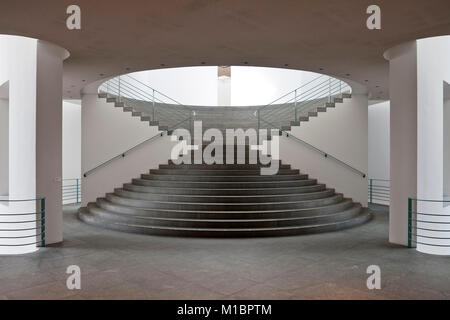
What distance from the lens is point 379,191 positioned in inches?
527

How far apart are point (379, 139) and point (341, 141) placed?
317cm

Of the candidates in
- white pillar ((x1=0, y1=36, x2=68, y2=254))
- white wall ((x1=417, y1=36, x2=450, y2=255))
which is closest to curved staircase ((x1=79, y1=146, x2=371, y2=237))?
white pillar ((x1=0, y1=36, x2=68, y2=254))

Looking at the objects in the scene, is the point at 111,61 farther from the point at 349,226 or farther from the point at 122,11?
the point at 349,226

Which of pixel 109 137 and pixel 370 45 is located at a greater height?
pixel 370 45

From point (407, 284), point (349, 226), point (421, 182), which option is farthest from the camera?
point (349, 226)

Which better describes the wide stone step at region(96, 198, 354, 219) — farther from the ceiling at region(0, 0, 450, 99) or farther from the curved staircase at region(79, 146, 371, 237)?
the ceiling at region(0, 0, 450, 99)

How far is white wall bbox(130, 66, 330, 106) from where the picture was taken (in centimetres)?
1540

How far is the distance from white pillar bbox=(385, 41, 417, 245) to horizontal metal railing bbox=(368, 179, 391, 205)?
20.1ft

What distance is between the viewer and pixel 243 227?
744 centimetres

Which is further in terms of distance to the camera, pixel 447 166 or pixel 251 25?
pixel 447 166

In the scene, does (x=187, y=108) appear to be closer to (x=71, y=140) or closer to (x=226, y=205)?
(x=71, y=140)

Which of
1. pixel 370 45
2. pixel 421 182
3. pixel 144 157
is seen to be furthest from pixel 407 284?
pixel 144 157

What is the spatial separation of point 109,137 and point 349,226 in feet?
25.5

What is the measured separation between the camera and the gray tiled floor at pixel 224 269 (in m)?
4.16
